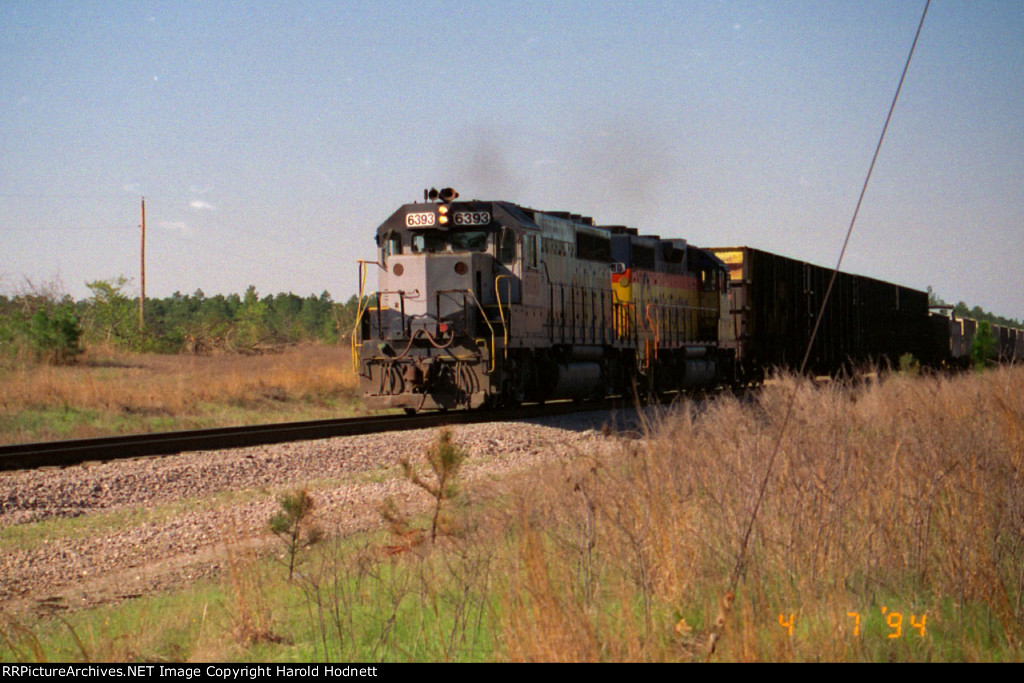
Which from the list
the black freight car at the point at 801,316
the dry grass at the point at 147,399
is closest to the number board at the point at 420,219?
the dry grass at the point at 147,399

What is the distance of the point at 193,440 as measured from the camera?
12633mm

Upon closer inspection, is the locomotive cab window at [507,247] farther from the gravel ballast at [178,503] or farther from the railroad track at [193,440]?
the gravel ballast at [178,503]

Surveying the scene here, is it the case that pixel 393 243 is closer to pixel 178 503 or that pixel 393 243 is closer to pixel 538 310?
pixel 538 310

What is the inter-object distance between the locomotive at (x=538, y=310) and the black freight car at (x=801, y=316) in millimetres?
93

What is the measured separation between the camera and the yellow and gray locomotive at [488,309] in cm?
1595

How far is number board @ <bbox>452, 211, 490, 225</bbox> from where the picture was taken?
1655 cm

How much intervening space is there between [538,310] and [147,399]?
891 centimetres

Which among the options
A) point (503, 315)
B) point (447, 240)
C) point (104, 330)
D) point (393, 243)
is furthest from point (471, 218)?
point (104, 330)

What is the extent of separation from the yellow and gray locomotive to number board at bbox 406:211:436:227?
0.02 m

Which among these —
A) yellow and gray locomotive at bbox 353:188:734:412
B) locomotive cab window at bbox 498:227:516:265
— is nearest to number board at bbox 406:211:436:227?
yellow and gray locomotive at bbox 353:188:734:412

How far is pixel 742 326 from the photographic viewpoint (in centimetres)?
2523
